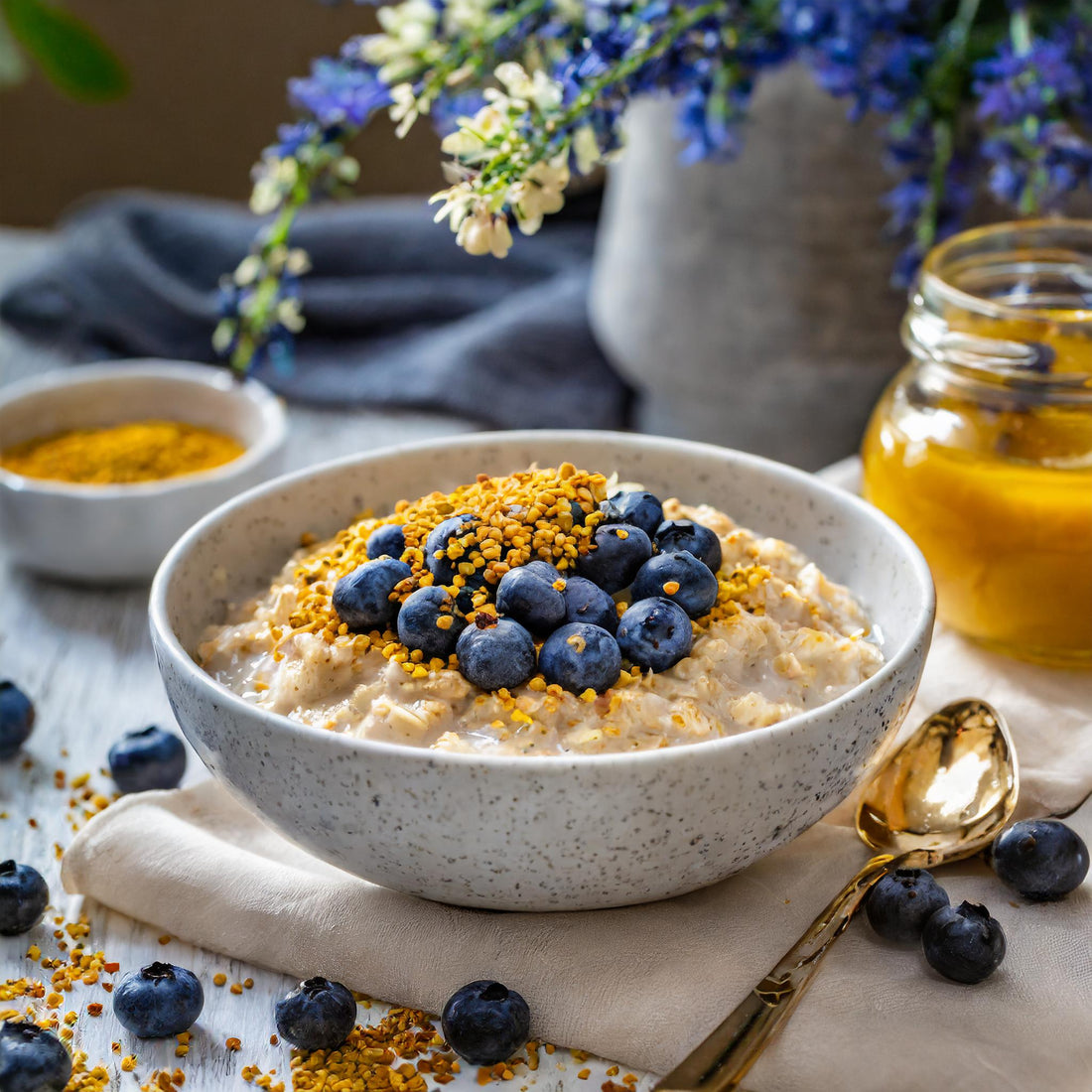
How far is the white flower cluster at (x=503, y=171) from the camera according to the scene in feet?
4.53

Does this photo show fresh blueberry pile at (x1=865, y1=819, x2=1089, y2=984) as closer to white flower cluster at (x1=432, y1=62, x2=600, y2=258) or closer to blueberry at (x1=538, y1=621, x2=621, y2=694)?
blueberry at (x1=538, y1=621, x2=621, y2=694)

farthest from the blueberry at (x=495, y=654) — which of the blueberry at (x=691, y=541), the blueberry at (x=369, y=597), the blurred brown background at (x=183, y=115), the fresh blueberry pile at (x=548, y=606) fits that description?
the blurred brown background at (x=183, y=115)

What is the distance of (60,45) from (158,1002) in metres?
0.83

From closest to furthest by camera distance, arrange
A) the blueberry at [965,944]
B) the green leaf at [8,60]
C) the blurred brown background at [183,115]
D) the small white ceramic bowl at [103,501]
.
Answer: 1. the green leaf at [8,60]
2. the blueberry at [965,944]
3. the small white ceramic bowl at [103,501]
4. the blurred brown background at [183,115]

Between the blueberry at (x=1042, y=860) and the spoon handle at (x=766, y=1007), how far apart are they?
0.10 meters

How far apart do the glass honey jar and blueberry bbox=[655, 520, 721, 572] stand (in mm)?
428

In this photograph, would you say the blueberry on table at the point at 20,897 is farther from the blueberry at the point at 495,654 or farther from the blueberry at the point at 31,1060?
the blueberry at the point at 495,654

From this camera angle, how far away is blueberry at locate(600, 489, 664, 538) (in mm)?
1403

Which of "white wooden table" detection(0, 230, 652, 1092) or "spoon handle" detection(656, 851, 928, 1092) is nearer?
"spoon handle" detection(656, 851, 928, 1092)

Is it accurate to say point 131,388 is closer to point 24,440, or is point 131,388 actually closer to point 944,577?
point 24,440

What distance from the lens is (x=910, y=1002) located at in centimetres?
120

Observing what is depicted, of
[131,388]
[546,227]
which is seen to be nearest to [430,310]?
[546,227]

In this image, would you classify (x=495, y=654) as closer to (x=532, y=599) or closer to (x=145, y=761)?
(x=532, y=599)

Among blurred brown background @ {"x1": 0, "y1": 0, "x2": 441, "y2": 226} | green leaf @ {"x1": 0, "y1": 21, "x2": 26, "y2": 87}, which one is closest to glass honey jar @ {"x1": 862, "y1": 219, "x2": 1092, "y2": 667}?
green leaf @ {"x1": 0, "y1": 21, "x2": 26, "y2": 87}
